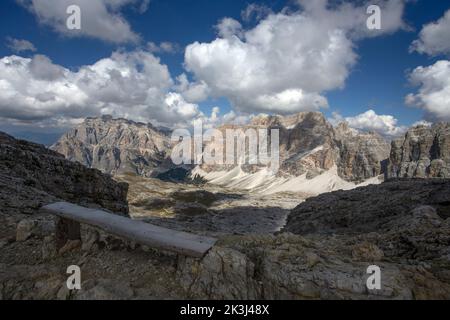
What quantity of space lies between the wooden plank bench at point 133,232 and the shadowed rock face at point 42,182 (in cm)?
760

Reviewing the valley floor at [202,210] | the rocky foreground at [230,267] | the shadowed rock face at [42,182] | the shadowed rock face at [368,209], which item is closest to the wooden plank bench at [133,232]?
the rocky foreground at [230,267]

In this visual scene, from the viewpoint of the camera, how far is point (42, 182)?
32062mm

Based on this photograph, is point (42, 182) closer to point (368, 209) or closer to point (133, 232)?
point (133, 232)

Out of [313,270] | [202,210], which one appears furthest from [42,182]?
[202,210]

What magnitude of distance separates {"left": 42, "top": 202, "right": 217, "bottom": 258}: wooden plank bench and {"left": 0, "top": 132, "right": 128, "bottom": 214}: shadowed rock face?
7596 millimetres

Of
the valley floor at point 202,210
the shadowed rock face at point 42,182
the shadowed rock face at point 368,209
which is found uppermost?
the shadowed rock face at point 42,182

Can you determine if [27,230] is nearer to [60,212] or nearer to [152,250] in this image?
[60,212]

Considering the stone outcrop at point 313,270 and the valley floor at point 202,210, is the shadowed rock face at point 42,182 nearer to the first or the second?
the stone outcrop at point 313,270

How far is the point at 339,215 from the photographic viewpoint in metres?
41.9

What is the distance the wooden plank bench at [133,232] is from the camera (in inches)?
333

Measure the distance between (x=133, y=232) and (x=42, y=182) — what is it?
93.3ft

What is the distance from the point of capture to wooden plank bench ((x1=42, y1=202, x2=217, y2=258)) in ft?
27.8

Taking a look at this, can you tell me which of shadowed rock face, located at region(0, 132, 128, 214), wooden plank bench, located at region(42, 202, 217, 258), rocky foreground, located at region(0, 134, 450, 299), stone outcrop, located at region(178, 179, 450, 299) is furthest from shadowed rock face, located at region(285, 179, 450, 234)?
shadowed rock face, located at region(0, 132, 128, 214)

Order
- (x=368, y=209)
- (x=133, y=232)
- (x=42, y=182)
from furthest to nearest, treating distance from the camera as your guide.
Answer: (x=368, y=209) < (x=42, y=182) < (x=133, y=232)
